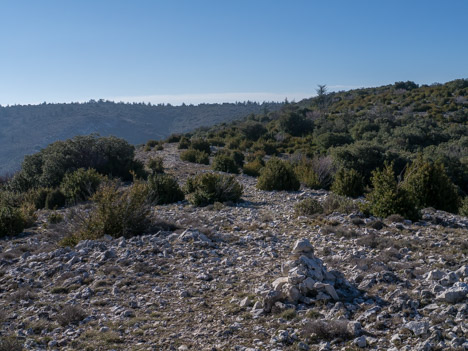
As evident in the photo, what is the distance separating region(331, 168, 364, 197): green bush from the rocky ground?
416cm

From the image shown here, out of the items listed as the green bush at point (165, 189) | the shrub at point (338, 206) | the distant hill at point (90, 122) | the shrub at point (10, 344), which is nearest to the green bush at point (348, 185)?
the shrub at point (338, 206)

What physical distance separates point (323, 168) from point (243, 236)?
835 cm

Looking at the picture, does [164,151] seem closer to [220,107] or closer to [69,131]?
[69,131]

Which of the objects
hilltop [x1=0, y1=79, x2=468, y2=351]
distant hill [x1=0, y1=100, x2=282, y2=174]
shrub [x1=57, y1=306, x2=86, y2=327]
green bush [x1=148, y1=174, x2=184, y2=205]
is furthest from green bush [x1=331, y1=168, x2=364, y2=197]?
distant hill [x1=0, y1=100, x2=282, y2=174]

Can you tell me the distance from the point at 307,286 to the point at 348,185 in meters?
8.81

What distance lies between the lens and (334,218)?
9.83 m

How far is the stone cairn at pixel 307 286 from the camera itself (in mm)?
5164

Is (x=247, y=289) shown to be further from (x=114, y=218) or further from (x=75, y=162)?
(x=75, y=162)

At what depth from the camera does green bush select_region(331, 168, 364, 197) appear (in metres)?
13.5

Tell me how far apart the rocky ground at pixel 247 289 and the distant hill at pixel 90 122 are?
48566mm

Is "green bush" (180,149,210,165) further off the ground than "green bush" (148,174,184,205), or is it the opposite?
"green bush" (180,149,210,165)

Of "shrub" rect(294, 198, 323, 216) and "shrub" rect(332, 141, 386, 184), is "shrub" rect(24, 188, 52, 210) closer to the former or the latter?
"shrub" rect(294, 198, 323, 216)

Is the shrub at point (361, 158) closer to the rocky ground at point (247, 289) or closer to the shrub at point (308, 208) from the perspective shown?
the shrub at point (308, 208)

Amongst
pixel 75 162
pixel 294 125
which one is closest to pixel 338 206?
pixel 75 162
